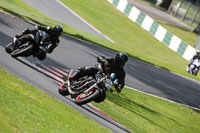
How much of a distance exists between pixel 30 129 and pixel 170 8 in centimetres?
5592

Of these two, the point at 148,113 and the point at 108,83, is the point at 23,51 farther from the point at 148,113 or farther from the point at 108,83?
the point at 148,113

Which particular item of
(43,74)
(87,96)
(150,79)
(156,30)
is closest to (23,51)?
(43,74)

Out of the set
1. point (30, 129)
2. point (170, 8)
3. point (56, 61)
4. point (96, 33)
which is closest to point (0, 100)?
point (30, 129)

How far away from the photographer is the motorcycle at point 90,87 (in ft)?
37.1

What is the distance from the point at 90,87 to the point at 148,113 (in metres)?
5.91

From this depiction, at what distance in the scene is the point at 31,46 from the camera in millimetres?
14516

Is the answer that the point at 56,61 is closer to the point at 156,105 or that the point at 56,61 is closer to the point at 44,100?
the point at 156,105

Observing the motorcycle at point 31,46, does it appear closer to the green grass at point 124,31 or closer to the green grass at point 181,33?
the green grass at point 124,31

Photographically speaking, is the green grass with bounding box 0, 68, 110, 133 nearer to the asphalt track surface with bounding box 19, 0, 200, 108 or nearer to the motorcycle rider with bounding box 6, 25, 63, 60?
the motorcycle rider with bounding box 6, 25, 63, 60

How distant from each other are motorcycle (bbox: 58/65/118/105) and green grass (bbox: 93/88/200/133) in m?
1.84

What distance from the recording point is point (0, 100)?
29.4 ft

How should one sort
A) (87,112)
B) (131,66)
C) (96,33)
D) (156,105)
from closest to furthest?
(87,112), (156,105), (131,66), (96,33)

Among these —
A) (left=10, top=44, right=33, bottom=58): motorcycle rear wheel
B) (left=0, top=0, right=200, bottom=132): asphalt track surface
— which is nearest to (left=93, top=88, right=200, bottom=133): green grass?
(left=0, top=0, right=200, bottom=132): asphalt track surface

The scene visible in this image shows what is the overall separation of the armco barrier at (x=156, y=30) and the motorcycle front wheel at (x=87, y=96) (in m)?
27.2
